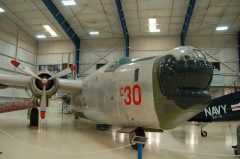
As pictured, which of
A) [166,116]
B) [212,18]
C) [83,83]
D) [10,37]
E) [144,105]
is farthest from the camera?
[10,37]

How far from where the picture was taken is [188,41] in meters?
20.4

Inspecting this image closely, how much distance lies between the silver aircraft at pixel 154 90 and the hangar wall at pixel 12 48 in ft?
50.7

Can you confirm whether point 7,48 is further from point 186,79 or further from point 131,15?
point 186,79

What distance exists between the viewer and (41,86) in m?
8.14

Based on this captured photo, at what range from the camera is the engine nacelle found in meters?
7.96

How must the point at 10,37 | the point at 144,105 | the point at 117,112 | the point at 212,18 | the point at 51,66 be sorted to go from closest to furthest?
1. the point at 144,105
2. the point at 117,112
3. the point at 212,18
4. the point at 10,37
5. the point at 51,66

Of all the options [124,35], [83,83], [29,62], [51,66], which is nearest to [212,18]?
[124,35]

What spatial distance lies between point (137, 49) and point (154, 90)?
17.3m

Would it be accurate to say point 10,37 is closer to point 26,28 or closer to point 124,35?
point 26,28

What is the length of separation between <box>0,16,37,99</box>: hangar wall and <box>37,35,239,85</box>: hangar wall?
1.82m

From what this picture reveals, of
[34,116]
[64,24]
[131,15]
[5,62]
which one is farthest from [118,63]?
[5,62]

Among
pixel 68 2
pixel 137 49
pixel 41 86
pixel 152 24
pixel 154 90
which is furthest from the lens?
pixel 137 49

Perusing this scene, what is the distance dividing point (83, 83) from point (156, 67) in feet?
14.8

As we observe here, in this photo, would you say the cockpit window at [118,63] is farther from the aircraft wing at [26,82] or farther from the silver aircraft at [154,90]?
the aircraft wing at [26,82]
